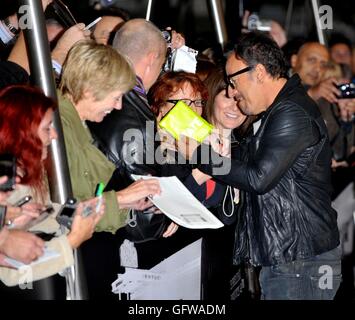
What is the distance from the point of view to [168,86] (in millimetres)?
4895

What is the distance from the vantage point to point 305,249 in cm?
A: 455

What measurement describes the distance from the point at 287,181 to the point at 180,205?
62cm

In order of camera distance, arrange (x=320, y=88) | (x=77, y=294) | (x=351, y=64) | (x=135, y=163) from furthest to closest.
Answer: (x=351, y=64) → (x=320, y=88) → (x=135, y=163) → (x=77, y=294)

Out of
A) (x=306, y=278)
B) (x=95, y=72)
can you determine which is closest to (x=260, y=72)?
(x=95, y=72)

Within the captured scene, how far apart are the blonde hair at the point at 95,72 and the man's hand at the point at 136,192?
1.48 feet

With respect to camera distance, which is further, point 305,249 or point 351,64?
point 351,64

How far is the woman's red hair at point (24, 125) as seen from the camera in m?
3.54

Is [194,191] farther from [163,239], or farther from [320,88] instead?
[320,88]

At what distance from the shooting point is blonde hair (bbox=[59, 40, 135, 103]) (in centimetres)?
404

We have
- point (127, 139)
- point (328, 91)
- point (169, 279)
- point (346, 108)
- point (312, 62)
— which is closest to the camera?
point (127, 139)

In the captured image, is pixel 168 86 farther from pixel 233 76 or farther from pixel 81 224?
pixel 81 224
